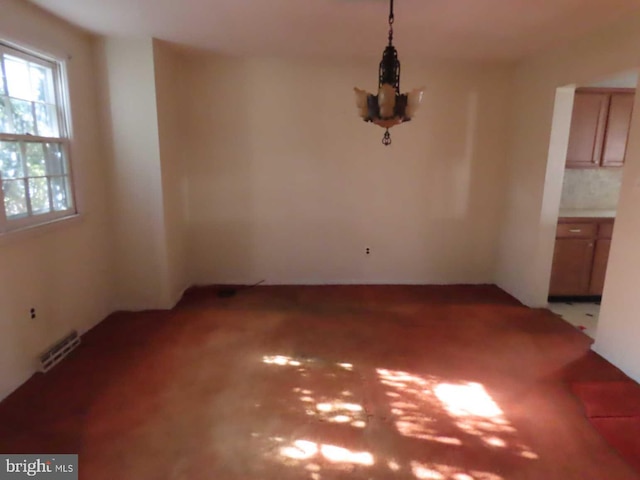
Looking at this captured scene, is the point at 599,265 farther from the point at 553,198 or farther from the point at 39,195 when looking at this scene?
the point at 39,195

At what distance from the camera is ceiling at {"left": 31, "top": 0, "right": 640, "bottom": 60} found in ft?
8.56

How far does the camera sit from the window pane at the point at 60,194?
3061 millimetres

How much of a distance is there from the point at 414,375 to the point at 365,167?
7.84 feet

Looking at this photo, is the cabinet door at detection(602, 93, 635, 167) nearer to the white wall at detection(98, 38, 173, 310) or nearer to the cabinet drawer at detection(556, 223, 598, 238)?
the cabinet drawer at detection(556, 223, 598, 238)

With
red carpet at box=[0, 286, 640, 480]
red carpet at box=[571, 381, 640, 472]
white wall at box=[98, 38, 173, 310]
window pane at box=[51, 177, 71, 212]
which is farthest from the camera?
white wall at box=[98, 38, 173, 310]

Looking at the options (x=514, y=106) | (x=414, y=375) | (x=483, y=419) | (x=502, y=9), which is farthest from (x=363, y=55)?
(x=483, y=419)

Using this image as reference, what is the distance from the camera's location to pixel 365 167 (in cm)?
443

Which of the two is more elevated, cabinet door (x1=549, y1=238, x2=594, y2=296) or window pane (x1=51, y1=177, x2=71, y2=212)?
window pane (x1=51, y1=177, x2=71, y2=212)

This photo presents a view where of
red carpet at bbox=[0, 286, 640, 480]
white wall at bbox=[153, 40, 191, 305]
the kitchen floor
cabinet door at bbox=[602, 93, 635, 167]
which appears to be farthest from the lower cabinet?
white wall at bbox=[153, 40, 191, 305]

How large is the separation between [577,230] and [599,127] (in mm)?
1037

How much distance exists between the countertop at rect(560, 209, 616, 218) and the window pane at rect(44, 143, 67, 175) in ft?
14.9

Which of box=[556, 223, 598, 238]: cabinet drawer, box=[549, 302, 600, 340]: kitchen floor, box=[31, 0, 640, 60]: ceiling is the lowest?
box=[549, 302, 600, 340]: kitchen floor

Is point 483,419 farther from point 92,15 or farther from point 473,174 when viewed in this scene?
point 92,15

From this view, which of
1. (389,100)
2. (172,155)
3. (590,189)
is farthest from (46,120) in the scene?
(590,189)
